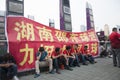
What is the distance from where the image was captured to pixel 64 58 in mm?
6535

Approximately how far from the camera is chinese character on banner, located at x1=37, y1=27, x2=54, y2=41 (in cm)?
627

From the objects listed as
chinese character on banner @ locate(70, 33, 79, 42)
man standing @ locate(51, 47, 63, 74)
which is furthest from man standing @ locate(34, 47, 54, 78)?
chinese character on banner @ locate(70, 33, 79, 42)

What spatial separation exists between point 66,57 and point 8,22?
8.58 ft

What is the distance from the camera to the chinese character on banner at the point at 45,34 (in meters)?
6.27

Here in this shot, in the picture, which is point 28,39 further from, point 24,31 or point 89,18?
point 89,18

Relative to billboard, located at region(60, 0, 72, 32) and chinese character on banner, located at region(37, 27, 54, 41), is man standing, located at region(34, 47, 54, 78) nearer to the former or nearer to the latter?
chinese character on banner, located at region(37, 27, 54, 41)

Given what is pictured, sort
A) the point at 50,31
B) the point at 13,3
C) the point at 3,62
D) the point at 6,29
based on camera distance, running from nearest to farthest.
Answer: the point at 3,62, the point at 6,29, the point at 50,31, the point at 13,3

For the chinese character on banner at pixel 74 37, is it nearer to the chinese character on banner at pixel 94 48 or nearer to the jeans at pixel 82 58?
the jeans at pixel 82 58

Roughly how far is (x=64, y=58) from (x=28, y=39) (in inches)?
65.4

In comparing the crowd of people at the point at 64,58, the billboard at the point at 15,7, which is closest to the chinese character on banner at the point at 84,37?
the crowd of people at the point at 64,58

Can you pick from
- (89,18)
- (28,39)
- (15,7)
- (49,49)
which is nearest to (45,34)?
(49,49)

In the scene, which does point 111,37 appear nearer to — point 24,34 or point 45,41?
point 45,41

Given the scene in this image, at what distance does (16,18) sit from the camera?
5.39 metres

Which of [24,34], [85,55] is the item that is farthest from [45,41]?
[85,55]
